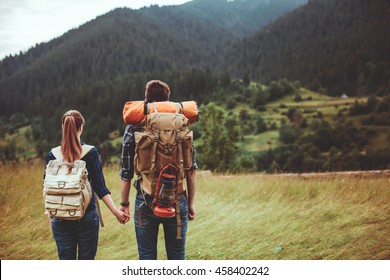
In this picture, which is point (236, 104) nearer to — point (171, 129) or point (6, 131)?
point (6, 131)

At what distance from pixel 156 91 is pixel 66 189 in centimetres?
87

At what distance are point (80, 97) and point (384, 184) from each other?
64404mm

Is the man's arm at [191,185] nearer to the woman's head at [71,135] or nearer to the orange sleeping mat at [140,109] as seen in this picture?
the orange sleeping mat at [140,109]

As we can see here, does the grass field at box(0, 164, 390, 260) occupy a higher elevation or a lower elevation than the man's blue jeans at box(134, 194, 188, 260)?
lower

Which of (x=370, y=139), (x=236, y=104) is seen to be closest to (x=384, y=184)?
(x=370, y=139)

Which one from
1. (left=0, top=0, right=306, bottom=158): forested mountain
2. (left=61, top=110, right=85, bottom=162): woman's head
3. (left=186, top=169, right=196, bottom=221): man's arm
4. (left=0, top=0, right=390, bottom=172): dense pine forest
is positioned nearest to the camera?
(left=61, top=110, right=85, bottom=162): woman's head

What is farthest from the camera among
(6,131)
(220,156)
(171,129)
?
(220,156)

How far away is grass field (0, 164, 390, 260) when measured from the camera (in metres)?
4.12

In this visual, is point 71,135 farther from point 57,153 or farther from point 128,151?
point 128,151

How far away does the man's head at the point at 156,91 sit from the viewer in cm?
246

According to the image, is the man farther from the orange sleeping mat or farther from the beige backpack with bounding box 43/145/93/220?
the beige backpack with bounding box 43/145/93/220

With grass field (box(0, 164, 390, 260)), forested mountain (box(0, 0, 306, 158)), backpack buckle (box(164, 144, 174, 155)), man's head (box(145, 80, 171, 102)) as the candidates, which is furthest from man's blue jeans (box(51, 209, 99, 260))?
forested mountain (box(0, 0, 306, 158))

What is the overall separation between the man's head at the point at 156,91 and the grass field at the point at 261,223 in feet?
7.58
